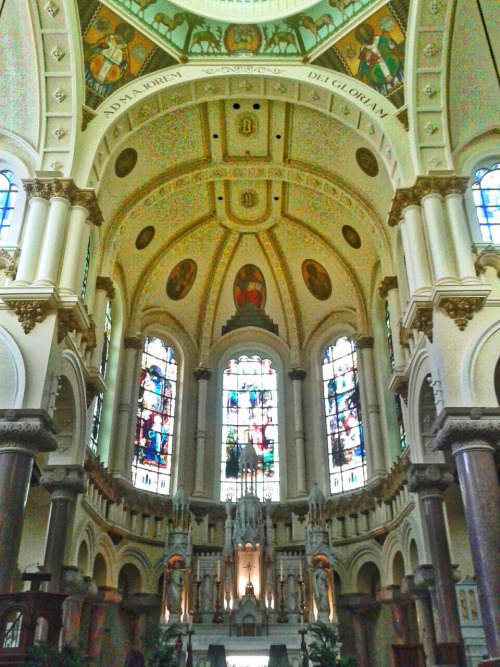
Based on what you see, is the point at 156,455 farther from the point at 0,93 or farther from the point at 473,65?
the point at 473,65

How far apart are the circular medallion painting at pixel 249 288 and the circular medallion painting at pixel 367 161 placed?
27.1ft

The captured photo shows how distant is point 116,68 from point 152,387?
38.3ft

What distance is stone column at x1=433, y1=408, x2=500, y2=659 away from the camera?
12180 millimetres

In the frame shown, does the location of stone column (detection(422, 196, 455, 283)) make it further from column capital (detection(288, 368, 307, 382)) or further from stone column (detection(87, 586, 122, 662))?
stone column (detection(87, 586, 122, 662))

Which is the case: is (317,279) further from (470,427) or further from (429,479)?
(470,427)

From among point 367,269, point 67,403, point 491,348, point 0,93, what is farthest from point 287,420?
point 0,93

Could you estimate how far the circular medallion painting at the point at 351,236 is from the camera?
24703 mm

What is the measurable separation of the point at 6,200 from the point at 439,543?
13.7 meters

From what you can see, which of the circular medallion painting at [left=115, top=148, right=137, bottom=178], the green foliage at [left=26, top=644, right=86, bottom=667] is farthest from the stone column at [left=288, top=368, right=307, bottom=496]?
the green foliage at [left=26, top=644, right=86, bottom=667]

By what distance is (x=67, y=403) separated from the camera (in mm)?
17781

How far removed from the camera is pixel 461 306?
14.8 meters

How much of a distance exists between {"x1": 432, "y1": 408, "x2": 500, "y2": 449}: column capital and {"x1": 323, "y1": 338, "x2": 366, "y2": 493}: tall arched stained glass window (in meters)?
10.7

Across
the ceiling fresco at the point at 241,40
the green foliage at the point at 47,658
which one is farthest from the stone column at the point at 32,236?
the green foliage at the point at 47,658

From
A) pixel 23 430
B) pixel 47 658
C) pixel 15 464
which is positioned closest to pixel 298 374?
pixel 23 430
